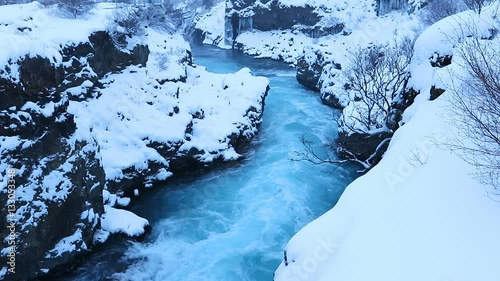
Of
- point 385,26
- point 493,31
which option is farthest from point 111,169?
point 385,26

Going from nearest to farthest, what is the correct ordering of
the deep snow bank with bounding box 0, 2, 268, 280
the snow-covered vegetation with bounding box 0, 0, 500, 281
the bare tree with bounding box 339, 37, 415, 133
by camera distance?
1. the snow-covered vegetation with bounding box 0, 0, 500, 281
2. the deep snow bank with bounding box 0, 2, 268, 280
3. the bare tree with bounding box 339, 37, 415, 133

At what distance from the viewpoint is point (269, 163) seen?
22.2 metres

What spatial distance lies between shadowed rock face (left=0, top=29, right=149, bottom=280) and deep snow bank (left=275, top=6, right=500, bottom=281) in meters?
8.08

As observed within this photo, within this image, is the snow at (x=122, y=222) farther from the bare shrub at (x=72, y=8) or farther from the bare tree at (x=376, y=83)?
the bare shrub at (x=72, y=8)

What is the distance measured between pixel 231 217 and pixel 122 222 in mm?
4834

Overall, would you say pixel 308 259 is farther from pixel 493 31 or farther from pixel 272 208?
pixel 493 31

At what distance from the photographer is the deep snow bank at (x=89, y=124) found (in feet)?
38.8

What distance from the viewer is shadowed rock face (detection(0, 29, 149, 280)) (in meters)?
11.6

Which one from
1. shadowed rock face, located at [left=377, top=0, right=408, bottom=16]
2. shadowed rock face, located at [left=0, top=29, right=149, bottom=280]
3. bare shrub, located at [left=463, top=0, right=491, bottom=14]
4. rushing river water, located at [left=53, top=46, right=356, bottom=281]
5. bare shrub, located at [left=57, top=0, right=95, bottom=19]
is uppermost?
shadowed rock face, located at [left=377, top=0, right=408, bottom=16]

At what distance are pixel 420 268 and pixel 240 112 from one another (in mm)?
19361

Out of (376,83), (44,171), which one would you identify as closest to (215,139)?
(376,83)

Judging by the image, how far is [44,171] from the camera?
12.7 meters

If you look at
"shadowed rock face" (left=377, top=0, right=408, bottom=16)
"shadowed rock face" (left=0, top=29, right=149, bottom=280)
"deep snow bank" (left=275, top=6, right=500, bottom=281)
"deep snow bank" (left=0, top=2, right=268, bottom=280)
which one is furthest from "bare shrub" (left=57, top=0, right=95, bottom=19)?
"shadowed rock face" (left=377, top=0, right=408, bottom=16)

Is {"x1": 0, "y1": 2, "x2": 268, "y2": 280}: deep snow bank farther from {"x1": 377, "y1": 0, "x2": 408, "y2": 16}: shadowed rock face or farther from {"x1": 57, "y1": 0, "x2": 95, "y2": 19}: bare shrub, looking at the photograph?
{"x1": 377, "y1": 0, "x2": 408, "y2": 16}: shadowed rock face
